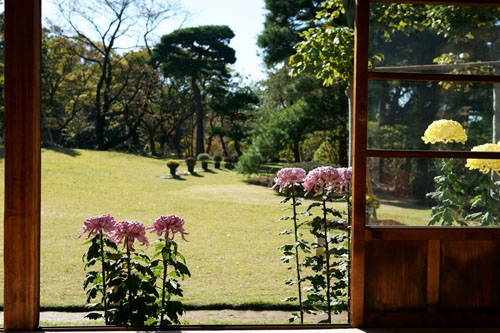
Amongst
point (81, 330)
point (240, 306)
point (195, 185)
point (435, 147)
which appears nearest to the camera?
point (81, 330)

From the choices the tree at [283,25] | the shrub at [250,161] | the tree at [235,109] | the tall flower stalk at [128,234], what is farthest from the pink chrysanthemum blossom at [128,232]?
the tree at [235,109]

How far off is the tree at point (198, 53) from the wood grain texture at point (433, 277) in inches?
645

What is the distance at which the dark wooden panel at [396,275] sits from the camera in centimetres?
201

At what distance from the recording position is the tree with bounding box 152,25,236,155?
17.8m

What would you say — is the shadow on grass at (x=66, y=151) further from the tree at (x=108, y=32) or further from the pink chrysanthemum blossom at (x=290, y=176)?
the pink chrysanthemum blossom at (x=290, y=176)

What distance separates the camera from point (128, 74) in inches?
765

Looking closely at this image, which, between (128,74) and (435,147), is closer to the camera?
(435,147)

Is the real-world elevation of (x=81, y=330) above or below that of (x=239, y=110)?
below

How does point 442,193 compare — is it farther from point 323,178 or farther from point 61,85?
point 61,85

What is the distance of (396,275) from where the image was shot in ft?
6.61

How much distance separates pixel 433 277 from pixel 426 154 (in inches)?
19.8

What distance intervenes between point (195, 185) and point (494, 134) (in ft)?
33.2

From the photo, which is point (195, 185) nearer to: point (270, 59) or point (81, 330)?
point (270, 59)

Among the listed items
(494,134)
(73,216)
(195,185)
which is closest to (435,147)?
(494,134)
